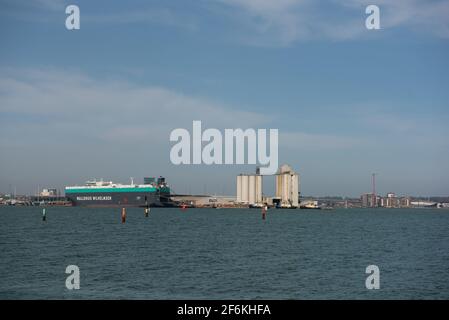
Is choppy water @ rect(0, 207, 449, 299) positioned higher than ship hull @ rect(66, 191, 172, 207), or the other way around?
ship hull @ rect(66, 191, 172, 207)

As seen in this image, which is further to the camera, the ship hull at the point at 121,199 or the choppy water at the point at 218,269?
the ship hull at the point at 121,199

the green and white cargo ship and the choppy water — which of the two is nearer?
the choppy water

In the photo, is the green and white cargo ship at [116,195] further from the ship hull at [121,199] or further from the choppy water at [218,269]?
the choppy water at [218,269]

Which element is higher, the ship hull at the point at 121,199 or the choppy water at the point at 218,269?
the ship hull at the point at 121,199

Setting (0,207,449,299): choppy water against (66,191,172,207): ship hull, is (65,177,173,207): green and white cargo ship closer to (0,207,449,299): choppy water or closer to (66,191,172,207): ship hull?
(66,191,172,207): ship hull

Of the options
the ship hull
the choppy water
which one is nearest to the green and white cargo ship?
the ship hull

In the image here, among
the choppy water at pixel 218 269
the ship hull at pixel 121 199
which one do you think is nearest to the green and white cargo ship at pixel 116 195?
the ship hull at pixel 121 199

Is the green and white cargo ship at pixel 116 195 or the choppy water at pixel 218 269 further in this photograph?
the green and white cargo ship at pixel 116 195

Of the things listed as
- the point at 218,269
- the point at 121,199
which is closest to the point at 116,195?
the point at 121,199

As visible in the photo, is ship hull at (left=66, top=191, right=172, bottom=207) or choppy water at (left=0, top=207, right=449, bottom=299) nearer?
choppy water at (left=0, top=207, right=449, bottom=299)

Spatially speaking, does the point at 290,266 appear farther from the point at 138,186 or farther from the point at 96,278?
the point at 138,186
